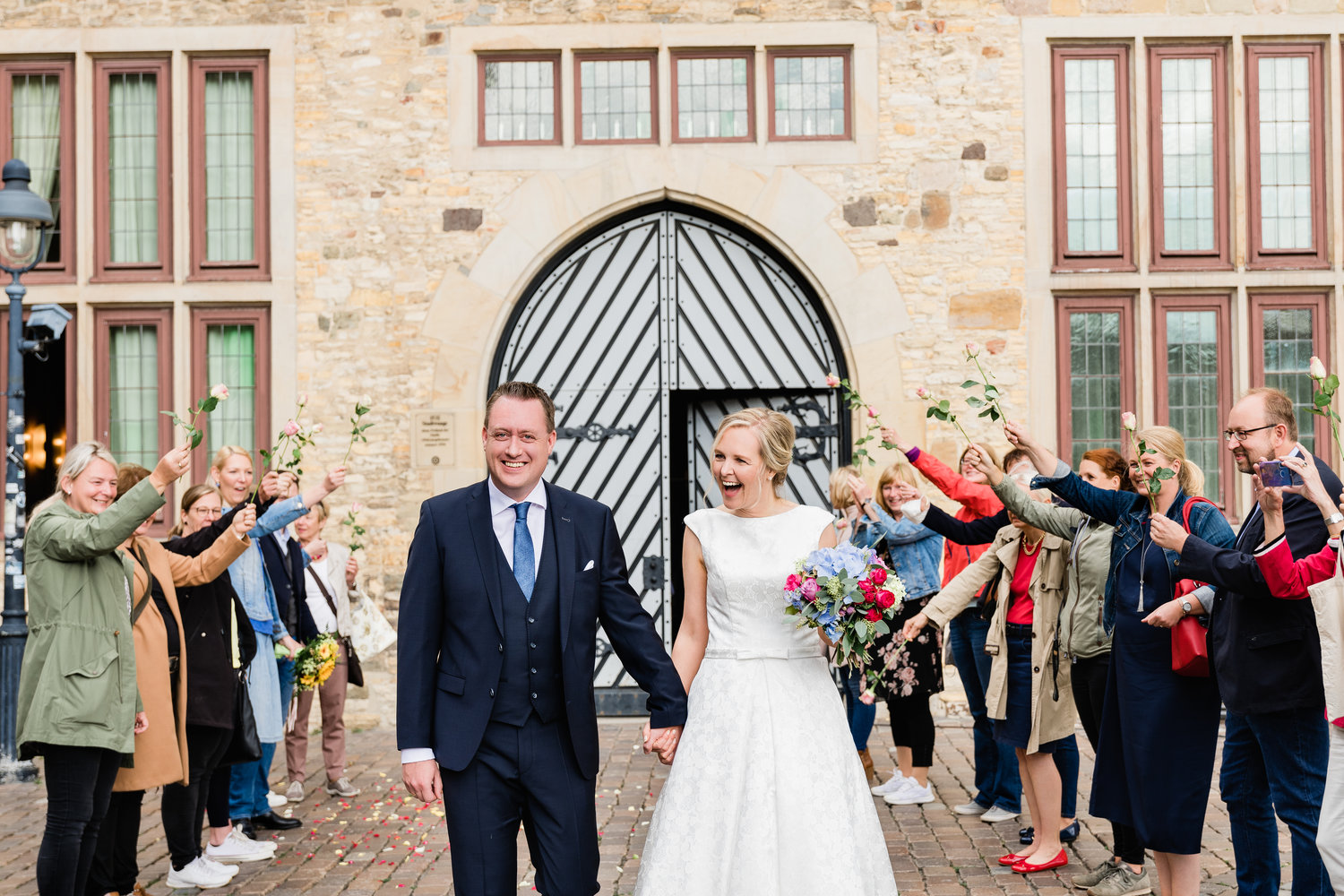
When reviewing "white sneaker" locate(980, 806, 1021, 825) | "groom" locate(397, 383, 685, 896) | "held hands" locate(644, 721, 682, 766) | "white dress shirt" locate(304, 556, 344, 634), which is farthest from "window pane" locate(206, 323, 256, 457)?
"held hands" locate(644, 721, 682, 766)

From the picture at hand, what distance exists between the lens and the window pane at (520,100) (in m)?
10.0

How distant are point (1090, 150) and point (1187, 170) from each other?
765mm

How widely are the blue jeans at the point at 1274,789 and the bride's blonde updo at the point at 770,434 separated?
184 cm

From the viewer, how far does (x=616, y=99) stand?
10047mm

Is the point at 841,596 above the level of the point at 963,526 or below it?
below

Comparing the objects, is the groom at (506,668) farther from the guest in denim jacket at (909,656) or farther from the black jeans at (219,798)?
the guest in denim jacket at (909,656)

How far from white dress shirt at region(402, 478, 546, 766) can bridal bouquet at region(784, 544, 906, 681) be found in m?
0.83

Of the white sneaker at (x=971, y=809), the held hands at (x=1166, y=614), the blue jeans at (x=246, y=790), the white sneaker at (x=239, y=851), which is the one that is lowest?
the white sneaker at (x=971, y=809)

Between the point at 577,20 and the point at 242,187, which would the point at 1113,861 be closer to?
the point at 577,20

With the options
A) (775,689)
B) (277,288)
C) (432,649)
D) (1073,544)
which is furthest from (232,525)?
(277,288)

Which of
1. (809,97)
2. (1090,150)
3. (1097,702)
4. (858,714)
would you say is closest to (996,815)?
(858,714)

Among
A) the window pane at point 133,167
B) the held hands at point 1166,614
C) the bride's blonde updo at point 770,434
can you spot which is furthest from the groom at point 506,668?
the window pane at point 133,167

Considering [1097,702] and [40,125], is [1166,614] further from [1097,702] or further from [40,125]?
[40,125]

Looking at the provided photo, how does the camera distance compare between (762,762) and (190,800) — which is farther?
(190,800)
